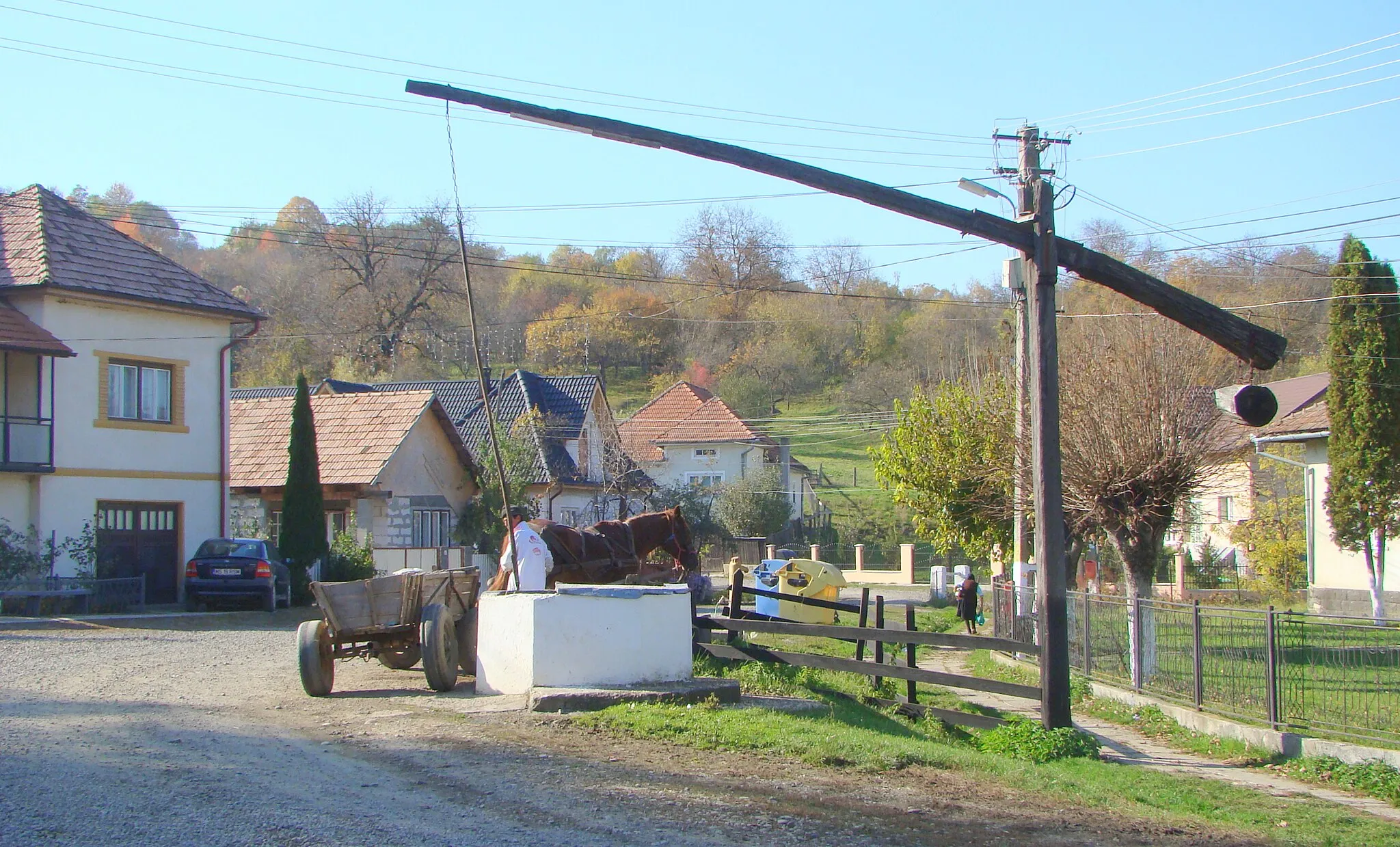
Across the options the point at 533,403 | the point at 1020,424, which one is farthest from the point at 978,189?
the point at 533,403

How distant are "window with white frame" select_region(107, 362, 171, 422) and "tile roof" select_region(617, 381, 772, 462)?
31.1 m

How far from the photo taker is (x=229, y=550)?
24.0 metres

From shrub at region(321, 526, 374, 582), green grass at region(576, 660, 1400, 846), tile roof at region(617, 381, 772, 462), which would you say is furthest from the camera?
tile roof at region(617, 381, 772, 462)

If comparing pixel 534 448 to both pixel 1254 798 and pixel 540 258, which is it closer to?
pixel 1254 798

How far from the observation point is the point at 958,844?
6.96 metres

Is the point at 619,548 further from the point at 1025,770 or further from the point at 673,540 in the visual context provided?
the point at 1025,770

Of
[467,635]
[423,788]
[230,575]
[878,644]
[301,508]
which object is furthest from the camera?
[301,508]

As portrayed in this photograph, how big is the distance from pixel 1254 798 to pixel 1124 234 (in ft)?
107

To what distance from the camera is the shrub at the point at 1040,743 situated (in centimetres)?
1059

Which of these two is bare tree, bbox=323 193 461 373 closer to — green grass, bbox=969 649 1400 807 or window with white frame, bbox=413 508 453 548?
window with white frame, bbox=413 508 453 548

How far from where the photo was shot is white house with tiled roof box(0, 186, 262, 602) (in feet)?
75.3

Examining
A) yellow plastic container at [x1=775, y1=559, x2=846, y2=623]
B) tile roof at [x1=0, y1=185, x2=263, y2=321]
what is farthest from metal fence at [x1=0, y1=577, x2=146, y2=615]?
yellow plastic container at [x1=775, y1=559, x2=846, y2=623]

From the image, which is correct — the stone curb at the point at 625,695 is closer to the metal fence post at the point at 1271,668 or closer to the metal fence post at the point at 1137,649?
the metal fence post at the point at 1271,668

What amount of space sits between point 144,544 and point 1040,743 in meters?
20.3
